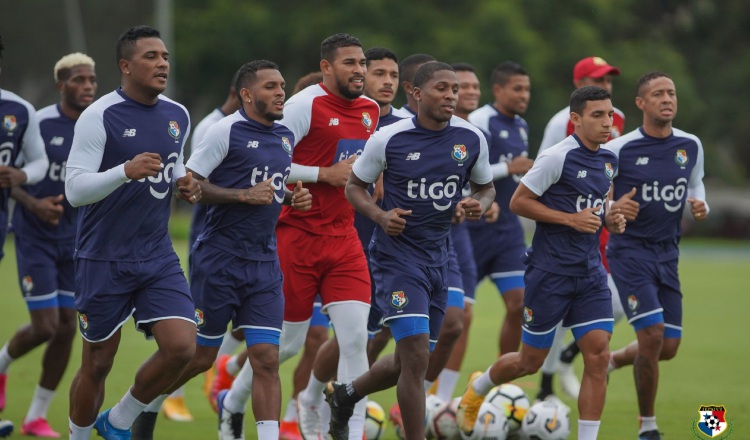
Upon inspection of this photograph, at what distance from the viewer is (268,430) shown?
25.9 ft

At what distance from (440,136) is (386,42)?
110 ft

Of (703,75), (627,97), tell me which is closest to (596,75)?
(627,97)

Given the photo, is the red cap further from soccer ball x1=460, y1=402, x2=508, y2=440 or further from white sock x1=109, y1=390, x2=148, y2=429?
white sock x1=109, y1=390, x2=148, y2=429

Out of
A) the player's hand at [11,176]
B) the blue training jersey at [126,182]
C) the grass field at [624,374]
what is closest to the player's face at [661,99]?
the grass field at [624,374]

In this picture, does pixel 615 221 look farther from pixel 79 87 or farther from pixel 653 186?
pixel 79 87

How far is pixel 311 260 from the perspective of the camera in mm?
9102

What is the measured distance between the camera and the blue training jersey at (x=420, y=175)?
8336 millimetres

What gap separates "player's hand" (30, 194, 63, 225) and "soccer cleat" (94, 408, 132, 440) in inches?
97.9

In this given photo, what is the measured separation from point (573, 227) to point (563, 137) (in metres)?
2.57

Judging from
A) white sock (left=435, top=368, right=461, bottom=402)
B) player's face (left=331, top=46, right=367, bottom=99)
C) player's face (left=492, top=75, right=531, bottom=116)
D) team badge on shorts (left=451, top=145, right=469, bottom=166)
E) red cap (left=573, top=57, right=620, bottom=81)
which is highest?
red cap (left=573, top=57, right=620, bottom=81)

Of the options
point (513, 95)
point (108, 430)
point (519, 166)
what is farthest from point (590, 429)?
point (513, 95)

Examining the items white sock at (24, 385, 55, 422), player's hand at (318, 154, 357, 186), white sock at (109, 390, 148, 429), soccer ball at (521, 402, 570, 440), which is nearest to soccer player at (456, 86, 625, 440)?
soccer ball at (521, 402, 570, 440)

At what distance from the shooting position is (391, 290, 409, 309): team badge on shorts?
8.17m

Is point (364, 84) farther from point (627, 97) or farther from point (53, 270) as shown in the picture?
point (627, 97)
